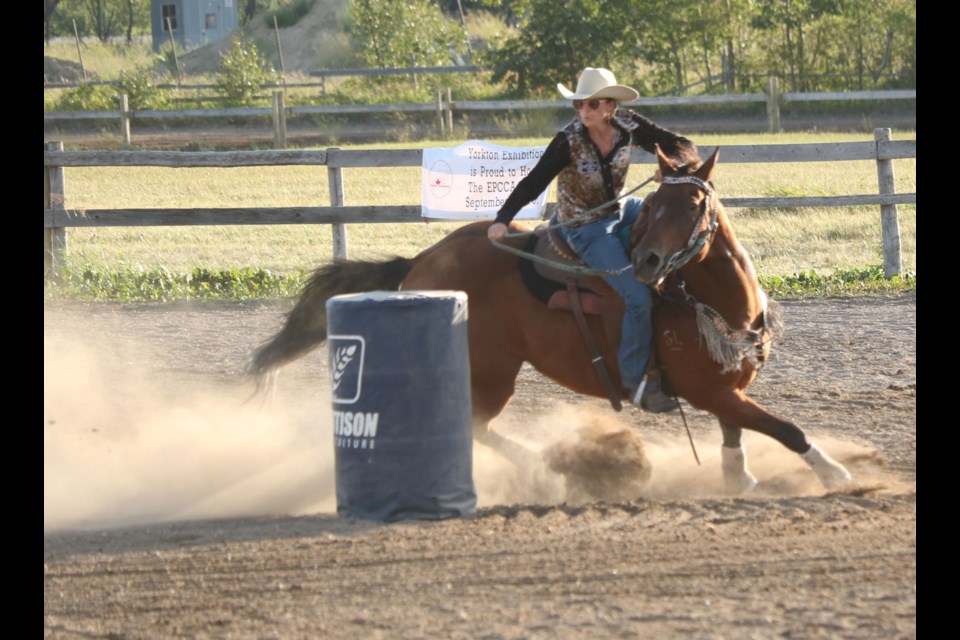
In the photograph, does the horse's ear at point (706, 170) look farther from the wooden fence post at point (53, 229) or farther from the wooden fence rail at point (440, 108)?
the wooden fence rail at point (440, 108)

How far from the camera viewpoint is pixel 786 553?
494 centimetres

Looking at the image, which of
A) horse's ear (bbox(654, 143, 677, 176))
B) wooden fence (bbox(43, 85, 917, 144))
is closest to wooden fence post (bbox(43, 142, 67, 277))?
horse's ear (bbox(654, 143, 677, 176))

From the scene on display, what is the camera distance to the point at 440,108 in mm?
34312

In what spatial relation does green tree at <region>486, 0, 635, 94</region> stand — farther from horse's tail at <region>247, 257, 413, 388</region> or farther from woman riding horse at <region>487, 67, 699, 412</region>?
woman riding horse at <region>487, 67, 699, 412</region>

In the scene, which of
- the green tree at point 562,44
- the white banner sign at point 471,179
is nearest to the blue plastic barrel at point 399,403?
the white banner sign at point 471,179

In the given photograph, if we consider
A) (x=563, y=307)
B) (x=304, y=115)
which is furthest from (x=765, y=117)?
(x=563, y=307)

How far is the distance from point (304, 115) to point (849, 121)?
16.4 metres

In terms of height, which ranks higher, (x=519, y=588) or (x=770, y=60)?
(x=770, y=60)

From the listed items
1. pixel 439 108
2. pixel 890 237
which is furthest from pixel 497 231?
pixel 439 108

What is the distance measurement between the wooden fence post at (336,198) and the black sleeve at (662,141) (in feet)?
24.3

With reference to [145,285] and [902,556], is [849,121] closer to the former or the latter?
[145,285]

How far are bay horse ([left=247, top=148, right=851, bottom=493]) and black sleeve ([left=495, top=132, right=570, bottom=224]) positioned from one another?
29cm

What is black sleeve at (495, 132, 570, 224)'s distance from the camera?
6.38 meters

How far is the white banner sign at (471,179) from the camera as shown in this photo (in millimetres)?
13031
